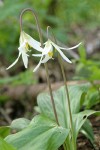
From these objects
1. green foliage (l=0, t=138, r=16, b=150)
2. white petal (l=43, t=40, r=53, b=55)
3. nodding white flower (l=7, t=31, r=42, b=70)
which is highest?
nodding white flower (l=7, t=31, r=42, b=70)

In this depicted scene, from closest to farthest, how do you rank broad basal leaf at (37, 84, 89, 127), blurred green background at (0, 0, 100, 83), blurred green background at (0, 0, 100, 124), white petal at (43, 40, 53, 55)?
white petal at (43, 40, 53, 55)
broad basal leaf at (37, 84, 89, 127)
blurred green background at (0, 0, 100, 124)
blurred green background at (0, 0, 100, 83)

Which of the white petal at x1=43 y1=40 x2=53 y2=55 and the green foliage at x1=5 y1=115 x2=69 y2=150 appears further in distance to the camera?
the white petal at x1=43 y1=40 x2=53 y2=55

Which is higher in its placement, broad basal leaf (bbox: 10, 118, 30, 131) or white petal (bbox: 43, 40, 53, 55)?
white petal (bbox: 43, 40, 53, 55)

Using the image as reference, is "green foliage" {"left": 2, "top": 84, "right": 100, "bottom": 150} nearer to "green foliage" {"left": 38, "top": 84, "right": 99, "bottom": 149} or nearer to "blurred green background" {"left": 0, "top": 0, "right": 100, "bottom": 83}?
"green foliage" {"left": 38, "top": 84, "right": 99, "bottom": 149}

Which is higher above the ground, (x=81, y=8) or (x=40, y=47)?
(x=81, y=8)

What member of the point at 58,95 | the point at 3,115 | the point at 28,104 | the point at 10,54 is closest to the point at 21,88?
the point at 28,104

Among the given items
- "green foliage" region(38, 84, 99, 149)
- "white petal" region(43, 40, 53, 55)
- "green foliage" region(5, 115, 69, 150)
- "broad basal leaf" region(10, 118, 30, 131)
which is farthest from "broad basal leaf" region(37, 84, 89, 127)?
"white petal" region(43, 40, 53, 55)

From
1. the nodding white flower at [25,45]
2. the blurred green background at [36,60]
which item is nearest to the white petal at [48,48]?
the nodding white flower at [25,45]

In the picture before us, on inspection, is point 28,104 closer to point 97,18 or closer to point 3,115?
point 3,115
